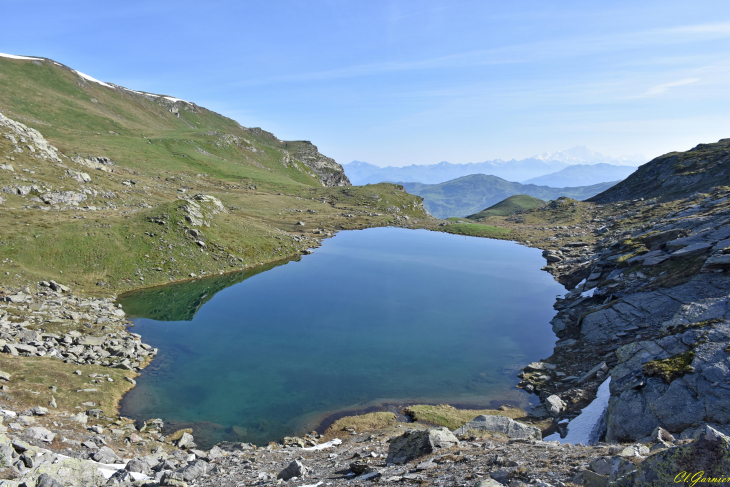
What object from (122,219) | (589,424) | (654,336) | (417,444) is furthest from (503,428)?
(122,219)

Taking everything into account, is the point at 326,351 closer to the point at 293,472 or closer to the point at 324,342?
the point at 324,342

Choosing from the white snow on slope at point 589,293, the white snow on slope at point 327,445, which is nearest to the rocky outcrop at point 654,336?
the white snow on slope at point 589,293

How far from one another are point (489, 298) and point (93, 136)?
187248 mm

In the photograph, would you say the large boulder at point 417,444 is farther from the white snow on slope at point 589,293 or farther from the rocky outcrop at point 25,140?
the rocky outcrop at point 25,140

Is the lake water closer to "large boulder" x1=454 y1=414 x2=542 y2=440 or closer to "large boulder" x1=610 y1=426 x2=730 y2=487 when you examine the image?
"large boulder" x1=454 y1=414 x2=542 y2=440

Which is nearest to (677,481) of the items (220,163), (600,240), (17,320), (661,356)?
(661,356)

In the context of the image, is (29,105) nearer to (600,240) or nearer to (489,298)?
(489,298)

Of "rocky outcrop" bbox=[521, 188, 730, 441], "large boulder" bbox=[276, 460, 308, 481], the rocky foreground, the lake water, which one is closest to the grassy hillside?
the lake water

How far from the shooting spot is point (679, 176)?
432 ft

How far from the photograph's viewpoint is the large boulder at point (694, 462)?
904cm

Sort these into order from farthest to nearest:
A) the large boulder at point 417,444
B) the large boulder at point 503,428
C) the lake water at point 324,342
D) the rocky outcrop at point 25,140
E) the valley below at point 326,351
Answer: the rocky outcrop at point 25,140
the lake water at point 324,342
the large boulder at point 503,428
the valley below at point 326,351
the large boulder at point 417,444

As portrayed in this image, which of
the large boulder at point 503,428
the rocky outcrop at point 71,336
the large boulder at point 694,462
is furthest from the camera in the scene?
the rocky outcrop at point 71,336

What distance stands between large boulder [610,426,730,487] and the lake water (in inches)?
1033

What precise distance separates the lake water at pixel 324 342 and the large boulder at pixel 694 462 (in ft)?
86.1
